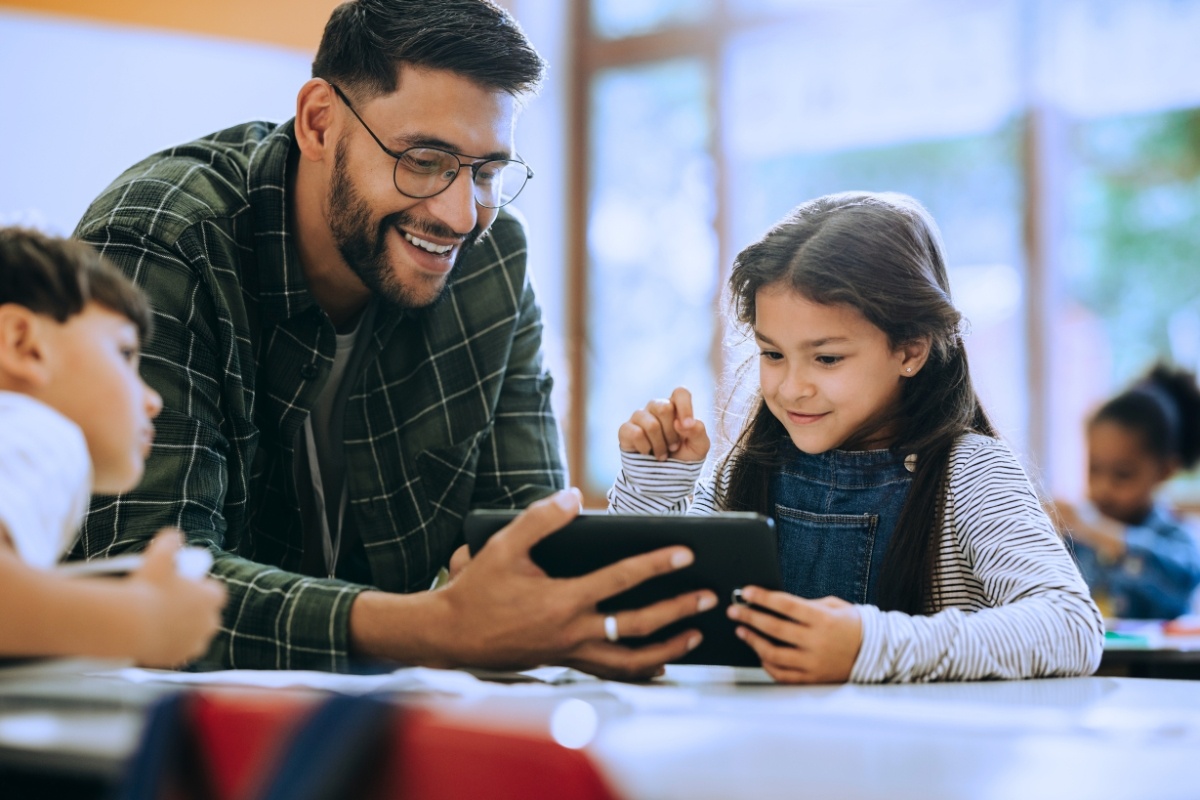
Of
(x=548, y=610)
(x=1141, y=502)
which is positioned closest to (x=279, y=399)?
(x=548, y=610)

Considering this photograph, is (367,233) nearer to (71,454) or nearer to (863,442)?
(863,442)

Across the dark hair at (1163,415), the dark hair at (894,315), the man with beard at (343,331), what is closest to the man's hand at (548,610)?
the man with beard at (343,331)

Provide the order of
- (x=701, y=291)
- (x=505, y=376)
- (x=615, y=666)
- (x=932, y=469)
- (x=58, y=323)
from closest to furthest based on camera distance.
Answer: (x=58, y=323)
(x=615, y=666)
(x=932, y=469)
(x=505, y=376)
(x=701, y=291)

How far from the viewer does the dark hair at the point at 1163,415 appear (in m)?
3.49

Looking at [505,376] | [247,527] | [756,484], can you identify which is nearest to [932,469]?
[756,484]

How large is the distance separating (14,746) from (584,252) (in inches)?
200

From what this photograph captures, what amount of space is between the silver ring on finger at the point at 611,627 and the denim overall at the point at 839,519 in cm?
52

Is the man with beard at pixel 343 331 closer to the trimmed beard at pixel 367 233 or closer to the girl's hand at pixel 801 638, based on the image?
the trimmed beard at pixel 367 233

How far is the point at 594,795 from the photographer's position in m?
0.53

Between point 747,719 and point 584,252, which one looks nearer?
point 747,719

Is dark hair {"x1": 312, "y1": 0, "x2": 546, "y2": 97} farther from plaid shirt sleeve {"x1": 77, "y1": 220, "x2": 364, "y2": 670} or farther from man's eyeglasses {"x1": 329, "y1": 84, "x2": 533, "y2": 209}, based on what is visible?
plaid shirt sleeve {"x1": 77, "y1": 220, "x2": 364, "y2": 670}

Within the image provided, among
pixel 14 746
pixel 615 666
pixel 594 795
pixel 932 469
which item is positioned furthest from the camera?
pixel 932 469

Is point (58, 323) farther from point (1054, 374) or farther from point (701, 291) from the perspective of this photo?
point (701, 291)

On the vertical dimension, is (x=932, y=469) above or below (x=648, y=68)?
below
